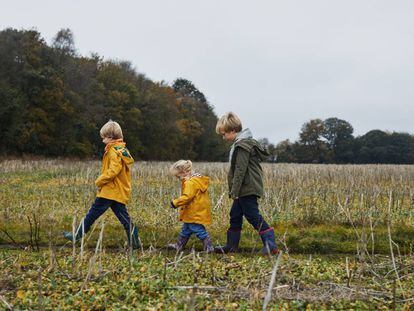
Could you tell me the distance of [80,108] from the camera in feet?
161

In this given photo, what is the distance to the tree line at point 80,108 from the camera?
139 ft

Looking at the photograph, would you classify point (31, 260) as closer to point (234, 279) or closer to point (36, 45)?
point (234, 279)

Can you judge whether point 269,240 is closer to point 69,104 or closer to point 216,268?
point 216,268

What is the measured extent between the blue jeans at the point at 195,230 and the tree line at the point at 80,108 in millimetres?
36838

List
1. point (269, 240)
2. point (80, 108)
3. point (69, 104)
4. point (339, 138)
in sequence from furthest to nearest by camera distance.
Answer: point (339, 138), point (80, 108), point (69, 104), point (269, 240)

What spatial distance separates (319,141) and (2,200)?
93863 mm

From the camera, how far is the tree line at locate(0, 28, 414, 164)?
4234 cm

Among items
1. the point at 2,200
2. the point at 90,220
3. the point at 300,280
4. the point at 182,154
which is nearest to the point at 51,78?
the point at 182,154

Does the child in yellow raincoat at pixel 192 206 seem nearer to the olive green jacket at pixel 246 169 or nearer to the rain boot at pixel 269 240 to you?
the olive green jacket at pixel 246 169

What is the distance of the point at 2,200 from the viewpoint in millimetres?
11492

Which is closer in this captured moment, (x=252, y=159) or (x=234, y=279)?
(x=234, y=279)

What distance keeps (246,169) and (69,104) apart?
42538 millimetres

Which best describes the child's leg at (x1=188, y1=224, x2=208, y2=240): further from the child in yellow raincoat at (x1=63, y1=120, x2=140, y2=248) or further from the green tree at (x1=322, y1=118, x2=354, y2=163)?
the green tree at (x1=322, y1=118, x2=354, y2=163)

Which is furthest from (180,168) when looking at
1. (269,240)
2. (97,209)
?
(269,240)
